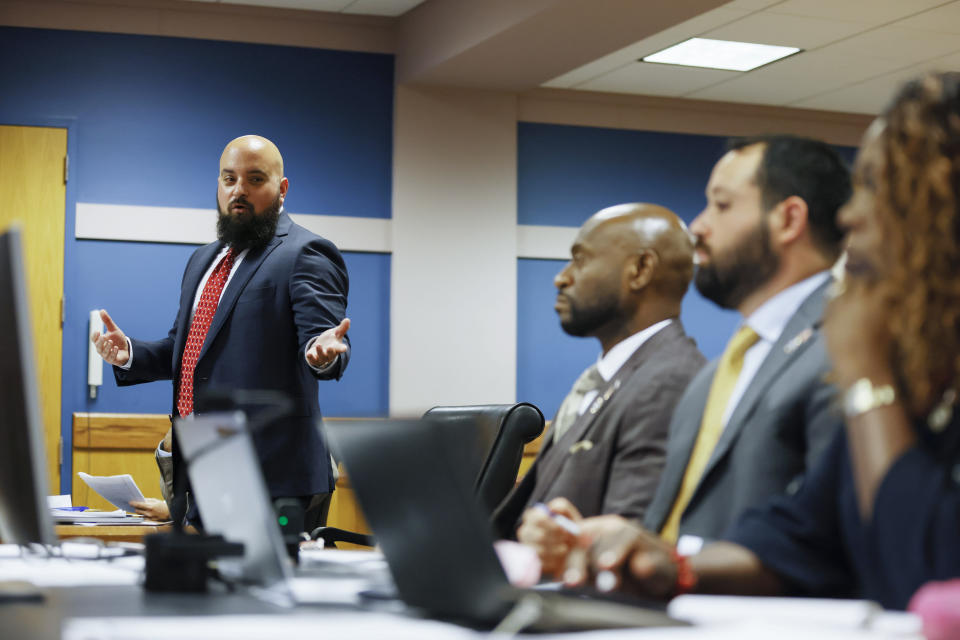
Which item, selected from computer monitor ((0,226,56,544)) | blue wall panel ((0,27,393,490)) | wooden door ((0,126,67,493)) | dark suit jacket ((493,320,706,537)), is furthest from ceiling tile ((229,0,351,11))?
computer monitor ((0,226,56,544))

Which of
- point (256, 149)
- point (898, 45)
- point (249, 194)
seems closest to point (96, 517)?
point (249, 194)

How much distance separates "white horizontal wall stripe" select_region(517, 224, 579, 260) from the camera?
6.37 meters

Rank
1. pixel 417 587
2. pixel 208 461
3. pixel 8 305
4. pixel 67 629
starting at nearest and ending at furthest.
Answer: pixel 67 629 → pixel 417 587 → pixel 8 305 → pixel 208 461

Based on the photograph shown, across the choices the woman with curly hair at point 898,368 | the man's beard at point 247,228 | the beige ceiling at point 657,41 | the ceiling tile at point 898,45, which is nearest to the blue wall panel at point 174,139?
the beige ceiling at point 657,41

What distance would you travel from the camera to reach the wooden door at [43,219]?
18.1 ft

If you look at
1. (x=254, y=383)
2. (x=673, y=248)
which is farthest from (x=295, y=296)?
(x=673, y=248)

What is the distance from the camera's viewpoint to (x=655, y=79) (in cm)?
639

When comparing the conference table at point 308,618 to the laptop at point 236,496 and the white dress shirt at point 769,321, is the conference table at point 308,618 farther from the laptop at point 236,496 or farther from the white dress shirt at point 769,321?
the white dress shirt at point 769,321

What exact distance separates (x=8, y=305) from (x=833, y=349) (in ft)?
2.94

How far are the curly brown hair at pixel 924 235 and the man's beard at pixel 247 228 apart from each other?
2.33 meters

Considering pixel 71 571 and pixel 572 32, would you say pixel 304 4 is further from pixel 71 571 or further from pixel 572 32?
pixel 71 571

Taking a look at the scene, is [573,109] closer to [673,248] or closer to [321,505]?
[321,505]

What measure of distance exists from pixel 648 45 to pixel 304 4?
1.69 metres

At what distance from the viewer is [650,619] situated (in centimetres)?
111
